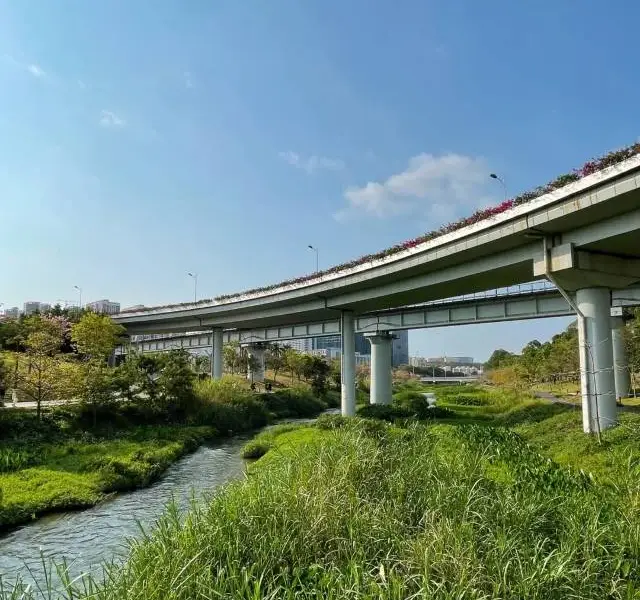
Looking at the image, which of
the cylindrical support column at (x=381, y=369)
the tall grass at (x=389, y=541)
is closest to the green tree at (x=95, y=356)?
the cylindrical support column at (x=381, y=369)

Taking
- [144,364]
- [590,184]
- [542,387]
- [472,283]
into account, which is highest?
[590,184]

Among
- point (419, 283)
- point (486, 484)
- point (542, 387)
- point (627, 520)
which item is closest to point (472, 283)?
point (419, 283)

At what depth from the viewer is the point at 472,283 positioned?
24734 millimetres

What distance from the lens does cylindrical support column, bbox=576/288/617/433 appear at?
16781mm

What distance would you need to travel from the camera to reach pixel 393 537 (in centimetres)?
681

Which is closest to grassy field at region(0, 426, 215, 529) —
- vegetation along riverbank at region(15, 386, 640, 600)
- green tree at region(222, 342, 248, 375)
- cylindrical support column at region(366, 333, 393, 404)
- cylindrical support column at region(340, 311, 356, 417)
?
vegetation along riverbank at region(15, 386, 640, 600)

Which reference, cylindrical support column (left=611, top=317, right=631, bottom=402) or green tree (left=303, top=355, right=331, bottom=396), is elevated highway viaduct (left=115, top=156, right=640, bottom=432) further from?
green tree (left=303, top=355, right=331, bottom=396)

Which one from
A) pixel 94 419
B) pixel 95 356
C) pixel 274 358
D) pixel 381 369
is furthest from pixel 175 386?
pixel 274 358

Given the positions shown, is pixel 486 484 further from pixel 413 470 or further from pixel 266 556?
pixel 266 556

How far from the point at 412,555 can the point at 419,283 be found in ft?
67.3

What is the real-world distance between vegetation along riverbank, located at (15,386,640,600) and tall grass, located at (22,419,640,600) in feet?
0.08

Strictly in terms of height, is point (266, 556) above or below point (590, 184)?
below

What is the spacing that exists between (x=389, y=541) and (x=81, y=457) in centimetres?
1631

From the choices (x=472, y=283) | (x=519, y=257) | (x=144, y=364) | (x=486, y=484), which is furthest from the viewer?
(x=144, y=364)
